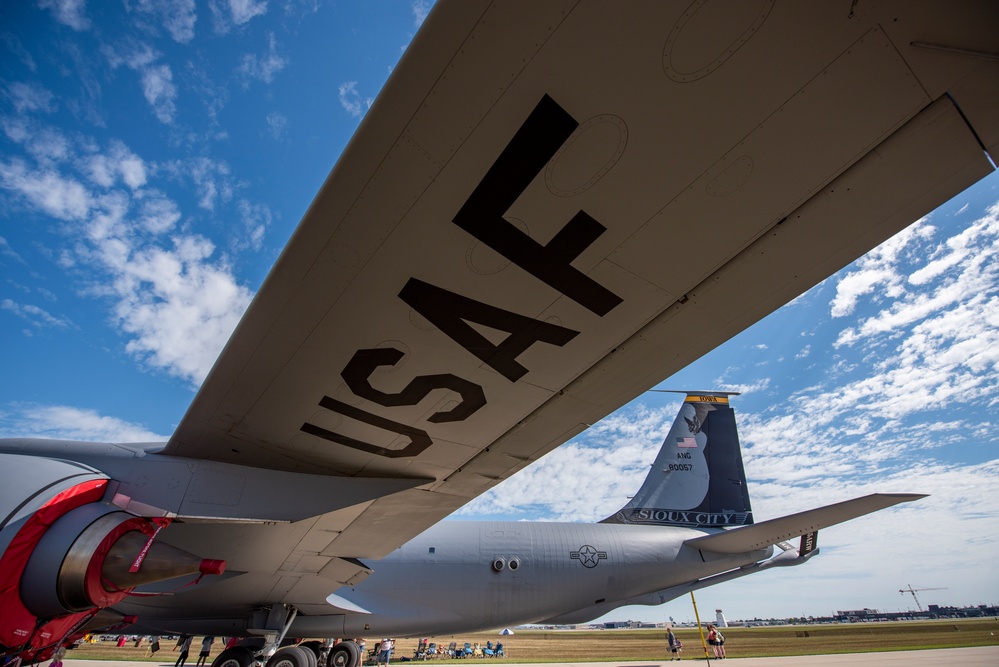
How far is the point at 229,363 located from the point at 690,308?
325 cm

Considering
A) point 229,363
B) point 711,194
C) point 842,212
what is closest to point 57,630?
point 229,363

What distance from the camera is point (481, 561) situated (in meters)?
10.5

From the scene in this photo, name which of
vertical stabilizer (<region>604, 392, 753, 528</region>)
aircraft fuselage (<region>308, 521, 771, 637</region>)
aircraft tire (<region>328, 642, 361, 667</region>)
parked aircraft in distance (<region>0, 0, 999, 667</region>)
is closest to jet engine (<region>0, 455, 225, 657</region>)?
parked aircraft in distance (<region>0, 0, 999, 667</region>)

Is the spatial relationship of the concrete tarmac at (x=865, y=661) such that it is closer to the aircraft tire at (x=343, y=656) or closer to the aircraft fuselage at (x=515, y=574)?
the aircraft fuselage at (x=515, y=574)

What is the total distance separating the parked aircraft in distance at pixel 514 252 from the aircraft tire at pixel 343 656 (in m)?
8.19

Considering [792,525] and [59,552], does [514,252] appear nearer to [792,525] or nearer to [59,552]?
[59,552]

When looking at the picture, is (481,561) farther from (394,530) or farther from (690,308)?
(690,308)

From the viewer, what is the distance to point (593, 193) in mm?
2311

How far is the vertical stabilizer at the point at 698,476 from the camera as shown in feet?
43.1

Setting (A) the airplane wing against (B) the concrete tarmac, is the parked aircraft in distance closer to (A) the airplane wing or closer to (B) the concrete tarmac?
(A) the airplane wing

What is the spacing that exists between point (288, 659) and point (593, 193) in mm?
10101

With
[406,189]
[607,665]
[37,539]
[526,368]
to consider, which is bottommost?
[607,665]

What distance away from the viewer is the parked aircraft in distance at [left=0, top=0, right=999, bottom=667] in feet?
6.03

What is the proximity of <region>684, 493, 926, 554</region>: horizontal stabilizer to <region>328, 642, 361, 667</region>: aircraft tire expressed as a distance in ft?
29.6
